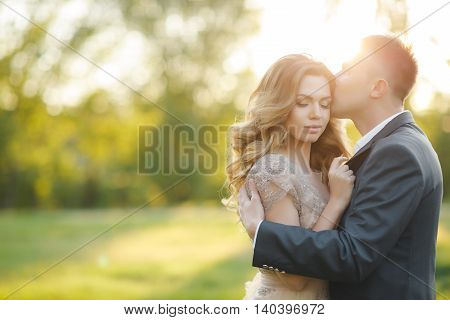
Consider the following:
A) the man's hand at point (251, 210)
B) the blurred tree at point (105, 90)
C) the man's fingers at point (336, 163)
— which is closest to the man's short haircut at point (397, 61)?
the man's fingers at point (336, 163)

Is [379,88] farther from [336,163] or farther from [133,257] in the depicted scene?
[133,257]

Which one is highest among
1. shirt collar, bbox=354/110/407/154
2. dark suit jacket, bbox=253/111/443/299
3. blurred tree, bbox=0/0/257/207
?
blurred tree, bbox=0/0/257/207

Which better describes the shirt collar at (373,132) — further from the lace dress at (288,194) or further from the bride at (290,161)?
the lace dress at (288,194)

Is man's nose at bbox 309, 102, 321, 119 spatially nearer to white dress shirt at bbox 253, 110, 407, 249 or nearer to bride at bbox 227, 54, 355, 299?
bride at bbox 227, 54, 355, 299

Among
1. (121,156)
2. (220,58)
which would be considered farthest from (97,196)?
(220,58)

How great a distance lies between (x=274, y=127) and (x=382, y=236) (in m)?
1.04

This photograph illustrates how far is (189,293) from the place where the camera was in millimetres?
9062

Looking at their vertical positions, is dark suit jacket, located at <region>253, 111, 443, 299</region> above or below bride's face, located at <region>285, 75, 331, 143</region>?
below

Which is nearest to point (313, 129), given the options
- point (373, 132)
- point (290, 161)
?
point (290, 161)

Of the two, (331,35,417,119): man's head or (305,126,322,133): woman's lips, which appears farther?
(305,126,322,133): woman's lips

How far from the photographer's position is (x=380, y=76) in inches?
122

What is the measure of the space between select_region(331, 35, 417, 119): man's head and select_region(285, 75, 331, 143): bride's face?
15cm

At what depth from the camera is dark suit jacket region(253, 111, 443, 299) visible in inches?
104

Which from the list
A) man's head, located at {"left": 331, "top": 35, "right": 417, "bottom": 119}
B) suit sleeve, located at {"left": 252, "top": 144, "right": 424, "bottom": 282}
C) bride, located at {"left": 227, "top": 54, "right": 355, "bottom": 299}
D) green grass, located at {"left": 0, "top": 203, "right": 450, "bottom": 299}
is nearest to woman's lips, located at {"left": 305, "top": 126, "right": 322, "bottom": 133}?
bride, located at {"left": 227, "top": 54, "right": 355, "bottom": 299}
